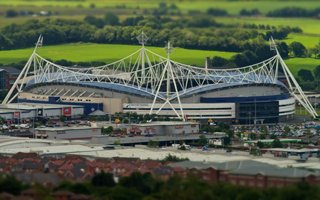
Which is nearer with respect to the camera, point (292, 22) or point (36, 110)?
point (36, 110)

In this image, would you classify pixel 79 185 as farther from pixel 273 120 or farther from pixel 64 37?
pixel 64 37

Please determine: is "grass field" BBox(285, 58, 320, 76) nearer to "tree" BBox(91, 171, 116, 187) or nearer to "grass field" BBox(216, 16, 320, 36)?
"grass field" BBox(216, 16, 320, 36)

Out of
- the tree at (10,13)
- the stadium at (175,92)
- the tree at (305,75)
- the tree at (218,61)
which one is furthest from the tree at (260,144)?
the tree at (10,13)

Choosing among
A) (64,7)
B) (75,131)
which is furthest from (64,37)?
(75,131)

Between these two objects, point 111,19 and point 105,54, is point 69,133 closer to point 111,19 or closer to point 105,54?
point 105,54

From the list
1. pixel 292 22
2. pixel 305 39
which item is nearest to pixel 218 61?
pixel 305 39
